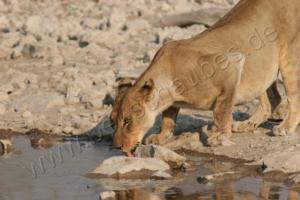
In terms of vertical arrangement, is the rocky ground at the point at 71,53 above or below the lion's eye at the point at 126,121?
above

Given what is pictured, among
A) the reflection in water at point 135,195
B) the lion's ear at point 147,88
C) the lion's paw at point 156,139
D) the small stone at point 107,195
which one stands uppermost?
the lion's ear at point 147,88

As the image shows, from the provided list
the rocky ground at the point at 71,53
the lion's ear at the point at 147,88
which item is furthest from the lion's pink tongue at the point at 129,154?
the rocky ground at the point at 71,53

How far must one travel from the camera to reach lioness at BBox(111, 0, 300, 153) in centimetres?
1159

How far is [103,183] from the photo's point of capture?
10555mm

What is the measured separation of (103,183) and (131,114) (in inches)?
48.7

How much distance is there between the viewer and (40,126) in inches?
543

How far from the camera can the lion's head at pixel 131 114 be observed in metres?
11.5

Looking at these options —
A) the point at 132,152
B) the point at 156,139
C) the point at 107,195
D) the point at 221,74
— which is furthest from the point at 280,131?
the point at 107,195

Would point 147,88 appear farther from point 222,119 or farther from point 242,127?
point 242,127

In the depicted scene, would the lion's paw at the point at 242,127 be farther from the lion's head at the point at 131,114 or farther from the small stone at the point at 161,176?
the small stone at the point at 161,176

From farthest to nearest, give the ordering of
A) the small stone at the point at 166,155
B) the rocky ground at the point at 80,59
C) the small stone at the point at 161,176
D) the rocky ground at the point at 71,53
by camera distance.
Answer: the rocky ground at the point at 71,53
the rocky ground at the point at 80,59
the small stone at the point at 166,155
the small stone at the point at 161,176

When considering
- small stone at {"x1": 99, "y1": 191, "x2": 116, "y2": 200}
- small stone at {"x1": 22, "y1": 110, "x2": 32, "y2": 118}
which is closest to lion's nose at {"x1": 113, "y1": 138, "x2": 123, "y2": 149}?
small stone at {"x1": 99, "y1": 191, "x2": 116, "y2": 200}

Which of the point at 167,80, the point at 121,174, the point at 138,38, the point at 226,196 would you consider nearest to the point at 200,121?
the point at 167,80

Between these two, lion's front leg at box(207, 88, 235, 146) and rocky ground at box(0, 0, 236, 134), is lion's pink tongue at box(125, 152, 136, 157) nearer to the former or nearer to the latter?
lion's front leg at box(207, 88, 235, 146)
